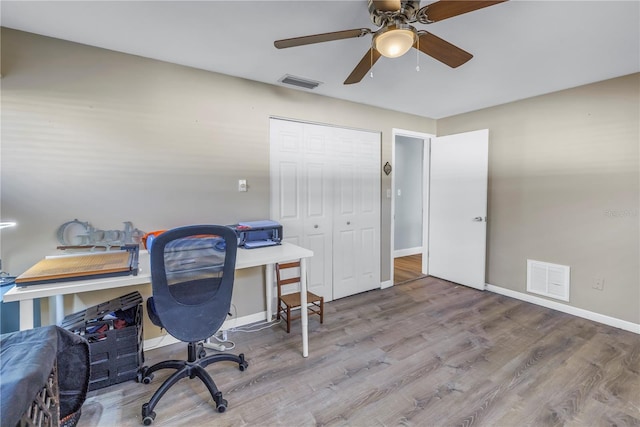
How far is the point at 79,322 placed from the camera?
6.16 feet

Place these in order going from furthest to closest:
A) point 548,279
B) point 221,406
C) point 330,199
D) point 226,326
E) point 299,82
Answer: point 330,199, point 548,279, point 299,82, point 226,326, point 221,406

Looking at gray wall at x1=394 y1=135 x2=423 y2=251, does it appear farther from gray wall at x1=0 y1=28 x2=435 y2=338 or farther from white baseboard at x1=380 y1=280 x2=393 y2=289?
gray wall at x1=0 y1=28 x2=435 y2=338

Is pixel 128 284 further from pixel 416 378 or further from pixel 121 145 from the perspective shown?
pixel 416 378

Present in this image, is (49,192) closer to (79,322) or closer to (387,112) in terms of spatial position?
(79,322)

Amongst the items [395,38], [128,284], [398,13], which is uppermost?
[398,13]

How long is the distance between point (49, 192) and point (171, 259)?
4.01ft

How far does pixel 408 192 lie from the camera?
5.71m

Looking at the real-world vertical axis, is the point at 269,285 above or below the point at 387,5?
below

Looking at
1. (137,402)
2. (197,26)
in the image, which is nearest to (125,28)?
(197,26)

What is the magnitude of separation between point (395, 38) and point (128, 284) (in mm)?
1958

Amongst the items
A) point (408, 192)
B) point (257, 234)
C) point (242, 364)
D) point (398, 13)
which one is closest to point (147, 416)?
point (242, 364)

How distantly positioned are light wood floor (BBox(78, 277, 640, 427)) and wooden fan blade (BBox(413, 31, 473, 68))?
2.11 m

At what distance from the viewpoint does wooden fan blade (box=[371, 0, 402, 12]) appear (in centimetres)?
131

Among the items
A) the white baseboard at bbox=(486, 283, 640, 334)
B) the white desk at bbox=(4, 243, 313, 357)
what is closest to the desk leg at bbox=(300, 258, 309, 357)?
the white desk at bbox=(4, 243, 313, 357)
